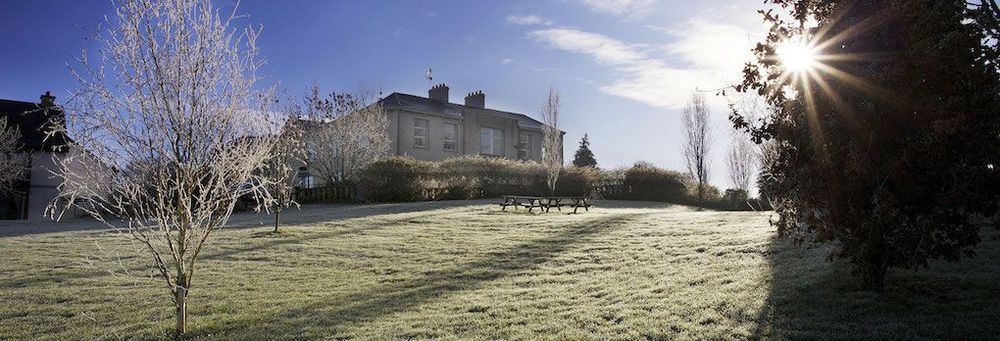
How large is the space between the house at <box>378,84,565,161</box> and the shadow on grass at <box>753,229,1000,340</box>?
82.8ft

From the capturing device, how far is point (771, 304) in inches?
250

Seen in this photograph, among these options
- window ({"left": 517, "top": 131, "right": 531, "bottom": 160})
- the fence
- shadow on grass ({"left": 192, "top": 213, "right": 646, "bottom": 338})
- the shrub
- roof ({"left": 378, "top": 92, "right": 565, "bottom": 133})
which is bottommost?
shadow on grass ({"left": 192, "top": 213, "right": 646, "bottom": 338})

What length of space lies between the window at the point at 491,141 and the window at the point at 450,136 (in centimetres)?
201

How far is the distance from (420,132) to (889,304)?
2935cm

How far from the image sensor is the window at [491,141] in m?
37.2

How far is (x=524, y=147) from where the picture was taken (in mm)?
39562

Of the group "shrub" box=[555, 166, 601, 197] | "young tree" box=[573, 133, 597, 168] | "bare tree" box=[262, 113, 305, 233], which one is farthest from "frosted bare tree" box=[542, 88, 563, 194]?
"young tree" box=[573, 133, 597, 168]

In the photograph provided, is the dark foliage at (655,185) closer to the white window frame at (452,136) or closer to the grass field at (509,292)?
the white window frame at (452,136)

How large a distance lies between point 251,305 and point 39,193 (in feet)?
93.0

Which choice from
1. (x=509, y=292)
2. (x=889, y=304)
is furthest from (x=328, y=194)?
(x=889, y=304)

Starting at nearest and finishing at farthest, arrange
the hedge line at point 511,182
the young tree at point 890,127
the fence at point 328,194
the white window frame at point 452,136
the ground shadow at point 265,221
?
the young tree at point 890,127 → the ground shadow at point 265,221 → the hedge line at point 511,182 → the fence at point 328,194 → the white window frame at point 452,136

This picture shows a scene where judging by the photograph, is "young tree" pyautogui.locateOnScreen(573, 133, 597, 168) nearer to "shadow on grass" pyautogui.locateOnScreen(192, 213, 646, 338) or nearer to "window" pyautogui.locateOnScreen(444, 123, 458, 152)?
"window" pyautogui.locateOnScreen(444, 123, 458, 152)

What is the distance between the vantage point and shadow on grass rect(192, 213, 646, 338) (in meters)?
6.70

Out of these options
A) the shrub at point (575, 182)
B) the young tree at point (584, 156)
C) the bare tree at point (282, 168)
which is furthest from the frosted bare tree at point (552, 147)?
the young tree at point (584, 156)
